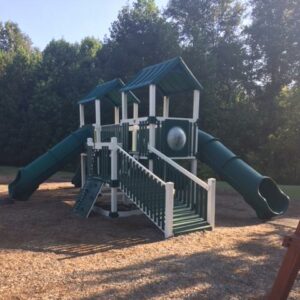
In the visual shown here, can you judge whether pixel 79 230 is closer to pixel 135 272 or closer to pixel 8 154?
pixel 135 272

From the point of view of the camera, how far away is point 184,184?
9.05 meters

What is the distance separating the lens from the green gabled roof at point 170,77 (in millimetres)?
9617

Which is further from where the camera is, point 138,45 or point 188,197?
point 138,45

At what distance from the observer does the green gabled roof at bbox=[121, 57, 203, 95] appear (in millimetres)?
9617

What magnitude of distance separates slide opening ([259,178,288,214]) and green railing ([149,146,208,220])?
2.35 m

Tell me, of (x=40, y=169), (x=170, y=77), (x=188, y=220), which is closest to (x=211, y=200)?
(x=188, y=220)

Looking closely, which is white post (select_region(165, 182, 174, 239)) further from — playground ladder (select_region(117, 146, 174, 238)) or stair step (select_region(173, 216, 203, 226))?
stair step (select_region(173, 216, 203, 226))

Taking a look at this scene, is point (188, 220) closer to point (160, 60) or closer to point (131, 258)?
point (131, 258)

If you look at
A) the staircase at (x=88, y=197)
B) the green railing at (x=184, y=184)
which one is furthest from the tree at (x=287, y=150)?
the staircase at (x=88, y=197)

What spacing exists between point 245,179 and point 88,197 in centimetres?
409

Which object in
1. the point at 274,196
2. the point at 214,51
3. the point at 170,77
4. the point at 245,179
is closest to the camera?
the point at 245,179

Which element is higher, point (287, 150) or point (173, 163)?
point (173, 163)

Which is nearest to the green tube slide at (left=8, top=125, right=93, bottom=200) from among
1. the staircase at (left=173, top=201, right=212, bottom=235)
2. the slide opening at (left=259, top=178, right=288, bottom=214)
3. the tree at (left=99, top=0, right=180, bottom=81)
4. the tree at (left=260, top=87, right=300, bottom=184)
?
the staircase at (left=173, top=201, right=212, bottom=235)

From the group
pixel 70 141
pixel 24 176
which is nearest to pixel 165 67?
pixel 70 141
